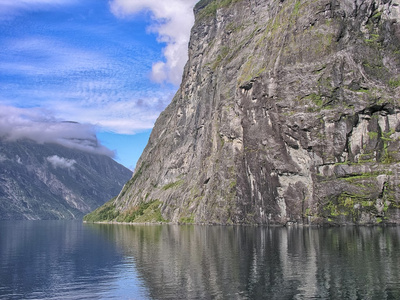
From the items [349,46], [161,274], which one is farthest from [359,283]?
[349,46]

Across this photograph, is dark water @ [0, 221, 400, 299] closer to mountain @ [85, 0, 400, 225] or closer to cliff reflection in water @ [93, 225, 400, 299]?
cliff reflection in water @ [93, 225, 400, 299]

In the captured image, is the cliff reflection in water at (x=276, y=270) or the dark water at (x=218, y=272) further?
the dark water at (x=218, y=272)

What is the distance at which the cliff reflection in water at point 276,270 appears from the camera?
44312mm

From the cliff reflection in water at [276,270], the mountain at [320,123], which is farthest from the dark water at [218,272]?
the mountain at [320,123]

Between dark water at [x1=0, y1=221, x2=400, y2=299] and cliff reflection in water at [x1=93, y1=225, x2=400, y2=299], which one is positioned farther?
dark water at [x1=0, y1=221, x2=400, y2=299]

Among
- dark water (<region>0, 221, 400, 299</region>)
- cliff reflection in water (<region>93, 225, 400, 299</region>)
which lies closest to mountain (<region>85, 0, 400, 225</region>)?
cliff reflection in water (<region>93, 225, 400, 299</region>)

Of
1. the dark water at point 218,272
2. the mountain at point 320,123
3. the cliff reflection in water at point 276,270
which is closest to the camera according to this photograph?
the cliff reflection in water at point 276,270

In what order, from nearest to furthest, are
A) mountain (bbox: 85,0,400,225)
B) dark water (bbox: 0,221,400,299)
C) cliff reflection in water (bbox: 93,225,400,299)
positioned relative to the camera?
cliff reflection in water (bbox: 93,225,400,299)
dark water (bbox: 0,221,400,299)
mountain (bbox: 85,0,400,225)

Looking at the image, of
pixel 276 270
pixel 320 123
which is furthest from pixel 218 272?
pixel 320 123

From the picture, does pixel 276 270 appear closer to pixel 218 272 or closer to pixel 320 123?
pixel 218 272

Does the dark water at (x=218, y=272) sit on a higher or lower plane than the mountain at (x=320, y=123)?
lower

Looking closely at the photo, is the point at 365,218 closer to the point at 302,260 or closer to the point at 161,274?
the point at 302,260

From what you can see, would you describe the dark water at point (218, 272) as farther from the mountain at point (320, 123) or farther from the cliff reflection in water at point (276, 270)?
the mountain at point (320, 123)

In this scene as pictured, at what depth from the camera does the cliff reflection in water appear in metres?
44.3
